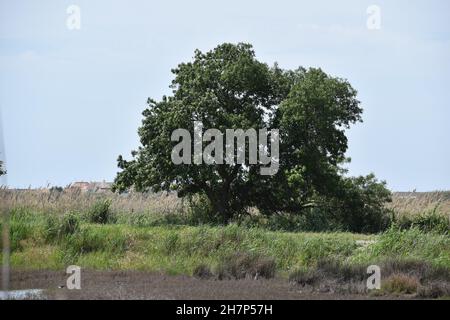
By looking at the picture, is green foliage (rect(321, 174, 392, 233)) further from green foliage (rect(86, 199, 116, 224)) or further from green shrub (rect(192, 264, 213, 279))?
green shrub (rect(192, 264, 213, 279))

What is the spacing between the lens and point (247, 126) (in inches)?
1049

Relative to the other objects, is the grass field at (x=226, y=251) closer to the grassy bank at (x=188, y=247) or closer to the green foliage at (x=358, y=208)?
the grassy bank at (x=188, y=247)

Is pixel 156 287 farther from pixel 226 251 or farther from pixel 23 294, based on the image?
pixel 226 251

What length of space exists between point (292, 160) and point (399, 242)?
8.05m

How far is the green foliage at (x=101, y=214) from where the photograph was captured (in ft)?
89.2

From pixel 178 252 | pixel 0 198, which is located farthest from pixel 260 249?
pixel 0 198

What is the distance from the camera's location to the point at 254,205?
2848 centimetres

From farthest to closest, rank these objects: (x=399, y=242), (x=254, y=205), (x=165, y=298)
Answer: (x=254, y=205), (x=399, y=242), (x=165, y=298)

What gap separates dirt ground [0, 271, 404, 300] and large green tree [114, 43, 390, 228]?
10.4 meters

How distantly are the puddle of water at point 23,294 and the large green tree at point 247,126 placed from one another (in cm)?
1244

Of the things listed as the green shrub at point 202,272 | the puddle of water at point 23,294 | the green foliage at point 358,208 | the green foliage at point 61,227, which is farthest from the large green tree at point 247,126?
the puddle of water at point 23,294

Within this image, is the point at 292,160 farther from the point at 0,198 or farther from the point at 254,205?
the point at 0,198

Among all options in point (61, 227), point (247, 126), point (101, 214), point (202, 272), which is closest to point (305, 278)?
point (202, 272)

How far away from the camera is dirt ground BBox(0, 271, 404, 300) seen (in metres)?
13.9
